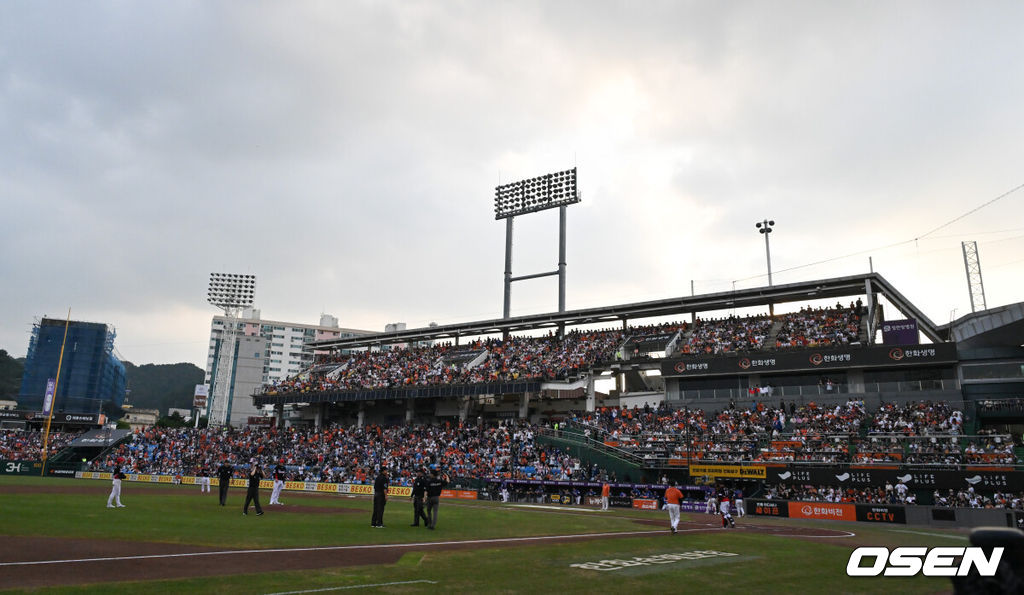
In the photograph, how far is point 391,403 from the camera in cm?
6519

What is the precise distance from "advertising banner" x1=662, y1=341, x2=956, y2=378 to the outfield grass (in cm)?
1827

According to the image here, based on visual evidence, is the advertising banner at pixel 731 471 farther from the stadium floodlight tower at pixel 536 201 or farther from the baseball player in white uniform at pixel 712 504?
the stadium floodlight tower at pixel 536 201

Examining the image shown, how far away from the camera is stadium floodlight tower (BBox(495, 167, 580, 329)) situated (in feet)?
210

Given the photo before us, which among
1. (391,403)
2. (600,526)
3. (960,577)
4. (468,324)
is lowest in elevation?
(600,526)

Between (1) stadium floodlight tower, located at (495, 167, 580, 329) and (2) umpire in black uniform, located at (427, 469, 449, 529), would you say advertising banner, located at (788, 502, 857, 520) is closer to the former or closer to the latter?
(2) umpire in black uniform, located at (427, 469, 449, 529)

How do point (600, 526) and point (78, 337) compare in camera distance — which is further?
point (78, 337)

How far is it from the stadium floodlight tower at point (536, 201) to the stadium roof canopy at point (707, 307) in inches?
126

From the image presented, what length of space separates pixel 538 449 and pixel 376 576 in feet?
→ 114

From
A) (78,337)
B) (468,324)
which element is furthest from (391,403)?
(78,337)

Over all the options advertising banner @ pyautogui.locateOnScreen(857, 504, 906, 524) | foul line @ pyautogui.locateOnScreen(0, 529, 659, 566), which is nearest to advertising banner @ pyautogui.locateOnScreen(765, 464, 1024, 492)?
advertising banner @ pyautogui.locateOnScreen(857, 504, 906, 524)

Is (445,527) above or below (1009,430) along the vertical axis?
below

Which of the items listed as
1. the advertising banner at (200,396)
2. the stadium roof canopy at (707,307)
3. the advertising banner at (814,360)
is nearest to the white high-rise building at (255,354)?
the advertising banner at (200,396)

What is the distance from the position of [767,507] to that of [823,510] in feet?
8.09

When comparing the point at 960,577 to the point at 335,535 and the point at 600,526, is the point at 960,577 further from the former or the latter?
the point at 600,526
